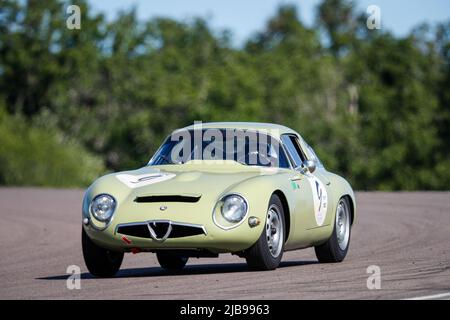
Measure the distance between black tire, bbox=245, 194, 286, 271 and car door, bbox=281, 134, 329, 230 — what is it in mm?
453

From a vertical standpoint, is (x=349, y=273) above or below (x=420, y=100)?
above

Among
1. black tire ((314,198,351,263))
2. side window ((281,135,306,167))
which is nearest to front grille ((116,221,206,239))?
side window ((281,135,306,167))

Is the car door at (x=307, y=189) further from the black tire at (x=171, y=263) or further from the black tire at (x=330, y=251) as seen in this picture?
the black tire at (x=171, y=263)

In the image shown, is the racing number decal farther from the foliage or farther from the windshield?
the foliage

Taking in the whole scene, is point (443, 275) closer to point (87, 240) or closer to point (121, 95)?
point (87, 240)

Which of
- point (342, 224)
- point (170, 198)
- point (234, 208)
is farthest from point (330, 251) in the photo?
point (170, 198)

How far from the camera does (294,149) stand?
45.6ft

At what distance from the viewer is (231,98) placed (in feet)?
266

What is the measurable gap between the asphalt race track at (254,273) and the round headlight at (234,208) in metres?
0.56

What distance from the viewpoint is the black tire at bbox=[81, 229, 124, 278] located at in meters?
12.1

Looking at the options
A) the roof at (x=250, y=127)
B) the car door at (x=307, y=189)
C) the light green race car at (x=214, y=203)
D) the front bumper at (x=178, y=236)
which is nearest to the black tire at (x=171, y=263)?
the light green race car at (x=214, y=203)

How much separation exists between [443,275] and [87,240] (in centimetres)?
337
